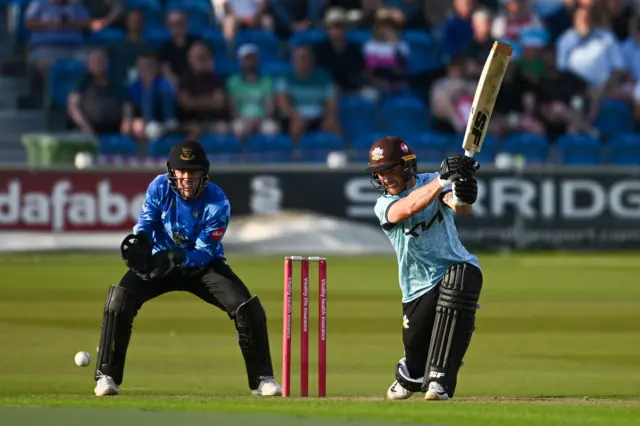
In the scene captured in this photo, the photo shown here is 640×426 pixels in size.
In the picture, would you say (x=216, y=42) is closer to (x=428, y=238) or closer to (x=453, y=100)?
(x=453, y=100)

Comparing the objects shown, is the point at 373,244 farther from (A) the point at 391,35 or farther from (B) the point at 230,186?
(A) the point at 391,35

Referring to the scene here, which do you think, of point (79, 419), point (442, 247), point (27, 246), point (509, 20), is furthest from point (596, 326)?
point (509, 20)

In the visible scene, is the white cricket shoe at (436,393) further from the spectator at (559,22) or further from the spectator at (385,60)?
the spectator at (559,22)

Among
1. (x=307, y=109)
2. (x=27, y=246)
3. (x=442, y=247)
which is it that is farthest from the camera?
(x=307, y=109)

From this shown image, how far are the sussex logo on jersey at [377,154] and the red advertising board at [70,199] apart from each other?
476 inches

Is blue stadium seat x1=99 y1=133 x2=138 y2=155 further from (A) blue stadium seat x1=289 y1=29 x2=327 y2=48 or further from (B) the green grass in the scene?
(A) blue stadium seat x1=289 y1=29 x2=327 y2=48

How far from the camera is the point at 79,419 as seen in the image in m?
7.68

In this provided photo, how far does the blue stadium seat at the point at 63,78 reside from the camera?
74.0 feet

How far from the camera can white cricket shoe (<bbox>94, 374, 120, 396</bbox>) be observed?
9266 mm

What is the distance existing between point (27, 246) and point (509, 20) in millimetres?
8896

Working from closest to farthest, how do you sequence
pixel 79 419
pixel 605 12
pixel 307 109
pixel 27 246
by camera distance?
pixel 79 419
pixel 27 246
pixel 307 109
pixel 605 12

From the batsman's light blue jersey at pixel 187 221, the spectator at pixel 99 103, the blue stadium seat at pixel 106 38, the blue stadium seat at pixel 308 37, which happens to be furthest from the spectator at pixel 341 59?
the batsman's light blue jersey at pixel 187 221

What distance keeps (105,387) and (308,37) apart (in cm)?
1502

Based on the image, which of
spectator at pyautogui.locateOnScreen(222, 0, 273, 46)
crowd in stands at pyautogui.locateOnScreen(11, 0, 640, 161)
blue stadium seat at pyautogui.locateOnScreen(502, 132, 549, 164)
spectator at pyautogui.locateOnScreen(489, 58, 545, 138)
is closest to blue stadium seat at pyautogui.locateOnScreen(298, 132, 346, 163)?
crowd in stands at pyautogui.locateOnScreen(11, 0, 640, 161)
